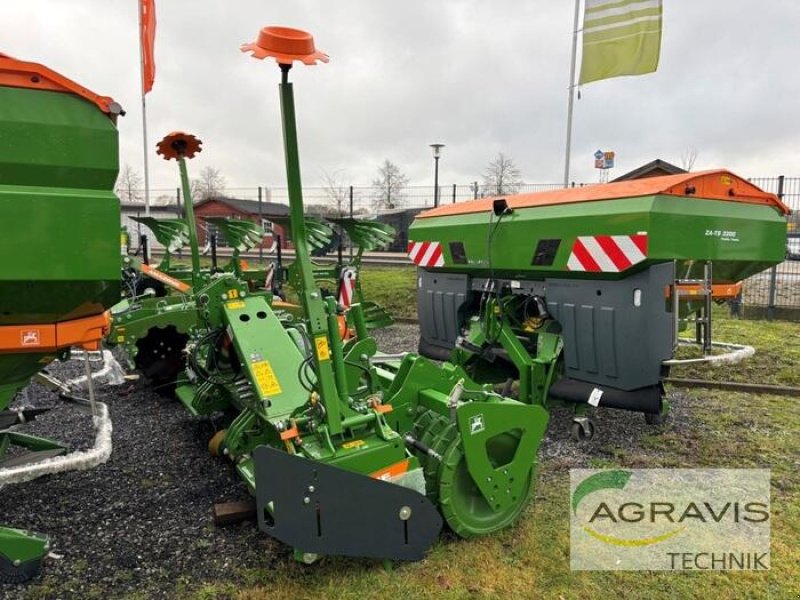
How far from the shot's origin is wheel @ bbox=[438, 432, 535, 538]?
2.85m

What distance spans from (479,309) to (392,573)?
303 cm

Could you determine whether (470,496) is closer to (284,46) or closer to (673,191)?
(284,46)

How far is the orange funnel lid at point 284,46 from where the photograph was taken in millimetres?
2365

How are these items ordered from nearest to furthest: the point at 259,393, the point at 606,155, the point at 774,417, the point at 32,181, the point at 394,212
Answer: the point at 32,181 → the point at 259,393 → the point at 774,417 → the point at 606,155 → the point at 394,212

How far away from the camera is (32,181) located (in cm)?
233

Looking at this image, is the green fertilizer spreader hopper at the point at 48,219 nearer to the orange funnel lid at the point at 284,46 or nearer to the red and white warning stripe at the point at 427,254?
the orange funnel lid at the point at 284,46

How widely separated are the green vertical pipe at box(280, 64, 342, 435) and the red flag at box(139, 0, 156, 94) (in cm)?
1106

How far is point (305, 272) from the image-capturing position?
2.66m

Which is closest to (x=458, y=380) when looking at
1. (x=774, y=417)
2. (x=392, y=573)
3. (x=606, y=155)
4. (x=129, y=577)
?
(x=392, y=573)

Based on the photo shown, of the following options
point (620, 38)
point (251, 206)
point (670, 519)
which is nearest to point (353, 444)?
point (670, 519)

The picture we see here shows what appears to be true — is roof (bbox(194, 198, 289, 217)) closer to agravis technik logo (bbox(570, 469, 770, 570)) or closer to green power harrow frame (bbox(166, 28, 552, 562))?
green power harrow frame (bbox(166, 28, 552, 562))

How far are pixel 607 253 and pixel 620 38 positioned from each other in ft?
22.3

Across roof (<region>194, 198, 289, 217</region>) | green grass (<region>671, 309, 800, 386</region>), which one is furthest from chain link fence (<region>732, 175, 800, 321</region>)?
roof (<region>194, 198, 289, 217</region>)

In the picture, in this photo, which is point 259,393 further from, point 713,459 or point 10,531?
point 713,459
